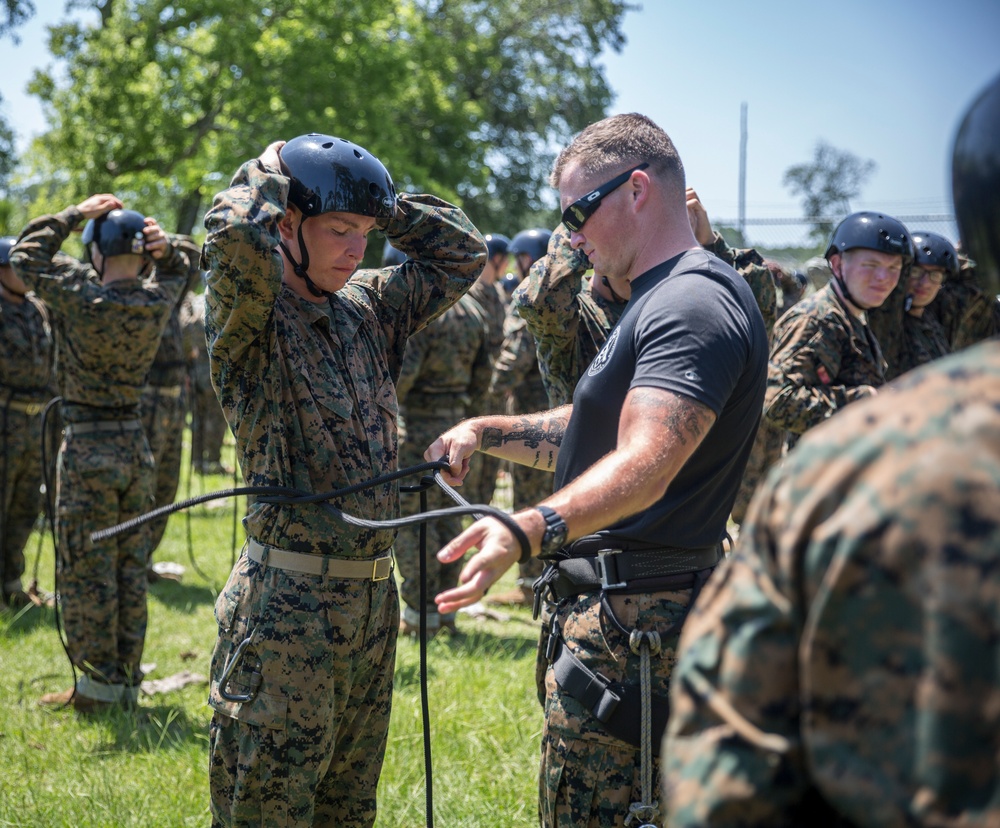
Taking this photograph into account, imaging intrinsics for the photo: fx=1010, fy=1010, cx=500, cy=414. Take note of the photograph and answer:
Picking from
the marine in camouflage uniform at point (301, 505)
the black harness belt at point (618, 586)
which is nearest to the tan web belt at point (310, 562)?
the marine in camouflage uniform at point (301, 505)

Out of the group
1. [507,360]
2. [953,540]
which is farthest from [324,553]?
[507,360]

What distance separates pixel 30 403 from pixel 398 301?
592cm

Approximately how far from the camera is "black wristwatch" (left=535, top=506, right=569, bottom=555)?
2242mm

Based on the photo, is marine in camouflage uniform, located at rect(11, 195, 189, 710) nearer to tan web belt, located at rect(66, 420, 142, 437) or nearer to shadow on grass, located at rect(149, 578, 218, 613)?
tan web belt, located at rect(66, 420, 142, 437)

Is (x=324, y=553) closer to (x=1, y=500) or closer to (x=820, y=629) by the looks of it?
(x=820, y=629)

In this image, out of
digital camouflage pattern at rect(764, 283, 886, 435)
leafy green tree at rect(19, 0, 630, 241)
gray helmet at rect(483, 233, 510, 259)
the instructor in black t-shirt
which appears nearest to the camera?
the instructor in black t-shirt

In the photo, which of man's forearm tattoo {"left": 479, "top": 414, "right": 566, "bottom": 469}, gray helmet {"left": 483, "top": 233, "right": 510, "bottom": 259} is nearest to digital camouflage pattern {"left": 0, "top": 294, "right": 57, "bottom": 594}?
gray helmet {"left": 483, "top": 233, "right": 510, "bottom": 259}

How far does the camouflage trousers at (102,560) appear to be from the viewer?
635 centimetres

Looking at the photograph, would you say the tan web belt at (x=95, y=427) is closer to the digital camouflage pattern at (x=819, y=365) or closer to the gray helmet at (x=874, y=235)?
the digital camouflage pattern at (x=819, y=365)

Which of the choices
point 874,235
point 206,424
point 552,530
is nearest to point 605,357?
point 552,530

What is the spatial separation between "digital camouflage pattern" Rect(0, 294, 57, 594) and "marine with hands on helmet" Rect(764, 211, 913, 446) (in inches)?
235

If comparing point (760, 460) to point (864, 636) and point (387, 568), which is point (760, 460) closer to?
point (387, 568)

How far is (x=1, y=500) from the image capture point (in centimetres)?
848

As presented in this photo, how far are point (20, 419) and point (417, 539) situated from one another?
11.7 ft
